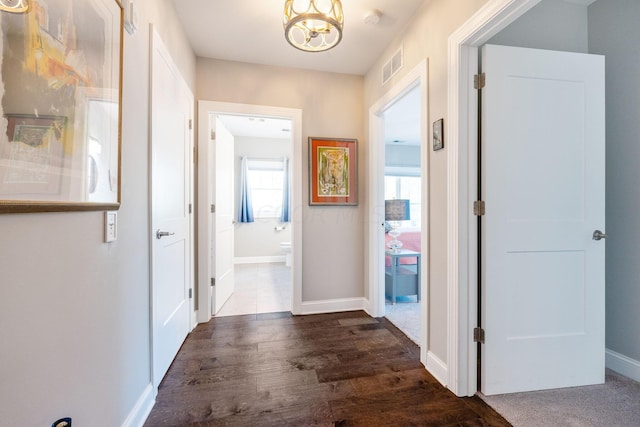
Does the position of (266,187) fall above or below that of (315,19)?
below

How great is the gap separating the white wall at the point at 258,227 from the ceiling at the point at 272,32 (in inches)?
118

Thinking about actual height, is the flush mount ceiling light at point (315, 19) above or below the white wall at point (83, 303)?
above

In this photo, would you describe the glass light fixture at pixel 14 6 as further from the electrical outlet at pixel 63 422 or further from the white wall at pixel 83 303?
the electrical outlet at pixel 63 422

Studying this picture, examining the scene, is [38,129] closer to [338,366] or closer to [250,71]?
[338,366]

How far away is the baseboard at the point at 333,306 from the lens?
2.76 metres

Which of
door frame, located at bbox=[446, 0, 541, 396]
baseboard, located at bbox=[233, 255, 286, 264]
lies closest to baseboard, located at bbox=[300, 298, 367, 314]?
door frame, located at bbox=[446, 0, 541, 396]

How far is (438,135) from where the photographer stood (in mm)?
1697

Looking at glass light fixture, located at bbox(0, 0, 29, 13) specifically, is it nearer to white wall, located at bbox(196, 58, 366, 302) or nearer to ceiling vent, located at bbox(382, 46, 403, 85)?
white wall, located at bbox(196, 58, 366, 302)

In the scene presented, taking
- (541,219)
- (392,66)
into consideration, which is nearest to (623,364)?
(541,219)

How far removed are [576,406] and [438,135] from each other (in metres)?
1.69

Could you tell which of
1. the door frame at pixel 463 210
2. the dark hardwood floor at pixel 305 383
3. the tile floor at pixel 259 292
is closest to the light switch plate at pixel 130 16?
the door frame at pixel 463 210

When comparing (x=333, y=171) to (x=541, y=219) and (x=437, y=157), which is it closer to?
(x=437, y=157)

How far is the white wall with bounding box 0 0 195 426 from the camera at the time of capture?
2.32 feet

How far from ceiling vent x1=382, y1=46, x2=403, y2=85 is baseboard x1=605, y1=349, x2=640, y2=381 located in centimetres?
256
